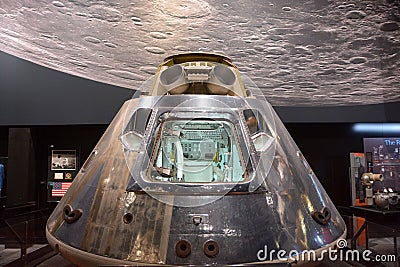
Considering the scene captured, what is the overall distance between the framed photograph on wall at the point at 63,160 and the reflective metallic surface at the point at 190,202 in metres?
2.75

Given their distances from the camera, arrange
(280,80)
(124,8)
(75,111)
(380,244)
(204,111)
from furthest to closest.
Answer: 1. (75,111)
2. (280,80)
3. (380,244)
4. (124,8)
5. (204,111)

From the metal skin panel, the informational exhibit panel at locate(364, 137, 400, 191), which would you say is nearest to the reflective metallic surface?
the metal skin panel

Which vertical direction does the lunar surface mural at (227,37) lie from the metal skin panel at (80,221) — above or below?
above

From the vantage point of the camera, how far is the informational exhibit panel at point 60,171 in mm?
4039

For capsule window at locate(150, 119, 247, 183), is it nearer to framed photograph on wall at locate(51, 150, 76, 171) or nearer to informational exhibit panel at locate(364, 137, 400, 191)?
informational exhibit panel at locate(364, 137, 400, 191)

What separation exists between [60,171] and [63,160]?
14 centimetres

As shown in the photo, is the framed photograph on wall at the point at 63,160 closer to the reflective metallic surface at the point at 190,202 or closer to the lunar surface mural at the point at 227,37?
the lunar surface mural at the point at 227,37

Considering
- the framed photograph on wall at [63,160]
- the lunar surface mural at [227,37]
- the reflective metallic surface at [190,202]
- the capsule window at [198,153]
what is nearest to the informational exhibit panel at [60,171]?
the framed photograph on wall at [63,160]

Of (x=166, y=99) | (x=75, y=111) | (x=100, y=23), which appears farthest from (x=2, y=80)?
(x=166, y=99)

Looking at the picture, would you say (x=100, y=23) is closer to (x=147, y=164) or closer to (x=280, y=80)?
(x=147, y=164)

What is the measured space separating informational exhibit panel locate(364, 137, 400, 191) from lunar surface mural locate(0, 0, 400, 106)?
0.57 metres

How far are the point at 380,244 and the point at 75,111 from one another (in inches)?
128

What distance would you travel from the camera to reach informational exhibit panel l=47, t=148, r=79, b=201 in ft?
13.3

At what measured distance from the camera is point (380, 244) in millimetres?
2783
